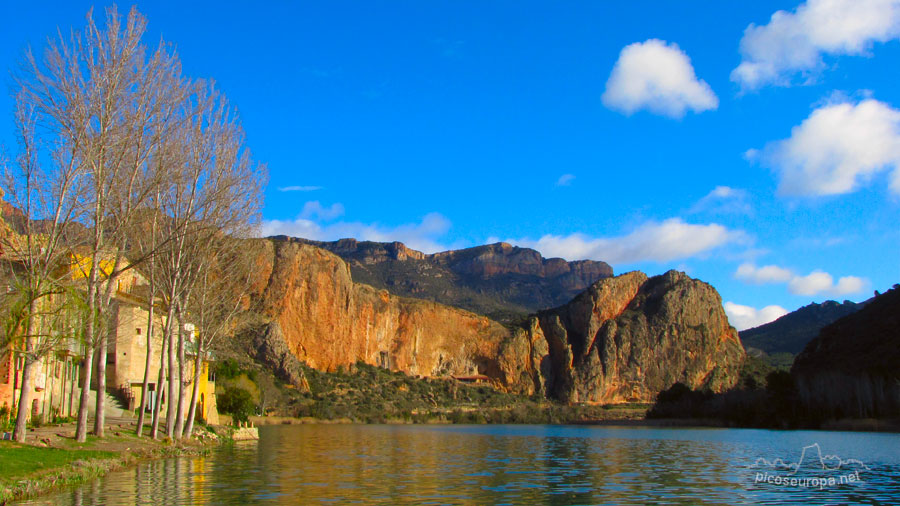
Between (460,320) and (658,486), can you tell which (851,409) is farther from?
(460,320)

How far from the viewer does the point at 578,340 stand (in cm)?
13162

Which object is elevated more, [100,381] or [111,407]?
[100,381]

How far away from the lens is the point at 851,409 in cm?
6569

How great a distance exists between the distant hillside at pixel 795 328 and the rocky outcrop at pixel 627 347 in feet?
74.2

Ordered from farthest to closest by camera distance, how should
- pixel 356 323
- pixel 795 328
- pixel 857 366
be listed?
pixel 795 328 → pixel 356 323 → pixel 857 366

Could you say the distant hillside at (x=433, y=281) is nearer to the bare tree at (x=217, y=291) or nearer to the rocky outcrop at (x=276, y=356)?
the rocky outcrop at (x=276, y=356)

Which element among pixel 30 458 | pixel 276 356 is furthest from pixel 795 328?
pixel 30 458

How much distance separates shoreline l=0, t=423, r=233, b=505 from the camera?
599 inches

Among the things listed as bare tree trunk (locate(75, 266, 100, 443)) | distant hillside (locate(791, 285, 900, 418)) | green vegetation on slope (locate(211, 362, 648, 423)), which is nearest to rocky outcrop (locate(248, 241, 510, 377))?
green vegetation on slope (locate(211, 362, 648, 423))

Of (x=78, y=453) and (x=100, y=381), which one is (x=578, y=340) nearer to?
(x=100, y=381)

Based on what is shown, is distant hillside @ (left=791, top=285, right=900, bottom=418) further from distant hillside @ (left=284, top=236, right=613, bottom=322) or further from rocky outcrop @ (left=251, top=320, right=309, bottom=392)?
distant hillside @ (left=284, top=236, right=613, bottom=322)

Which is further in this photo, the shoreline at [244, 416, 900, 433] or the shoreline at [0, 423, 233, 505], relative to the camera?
the shoreline at [244, 416, 900, 433]

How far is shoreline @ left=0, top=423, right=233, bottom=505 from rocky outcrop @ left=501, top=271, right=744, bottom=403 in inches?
3930

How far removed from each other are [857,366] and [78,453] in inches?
2937
